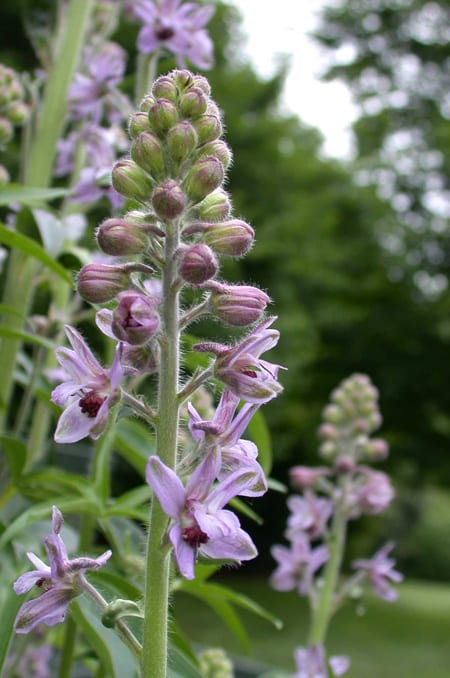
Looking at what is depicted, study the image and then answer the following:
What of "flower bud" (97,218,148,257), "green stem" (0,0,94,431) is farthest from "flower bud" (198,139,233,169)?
"green stem" (0,0,94,431)

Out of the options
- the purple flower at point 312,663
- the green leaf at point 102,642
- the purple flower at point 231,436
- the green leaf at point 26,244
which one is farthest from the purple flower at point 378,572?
the purple flower at point 231,436

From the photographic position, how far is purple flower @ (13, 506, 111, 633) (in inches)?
38.4

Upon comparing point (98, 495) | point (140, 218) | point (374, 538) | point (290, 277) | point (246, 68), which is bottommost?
point (98, 495)

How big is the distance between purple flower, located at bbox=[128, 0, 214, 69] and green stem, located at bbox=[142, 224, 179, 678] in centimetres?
121

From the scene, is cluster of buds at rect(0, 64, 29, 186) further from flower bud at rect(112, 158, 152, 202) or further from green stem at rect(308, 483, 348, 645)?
green stem at rect(308, 483, 348, 645)

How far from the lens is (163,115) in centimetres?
102

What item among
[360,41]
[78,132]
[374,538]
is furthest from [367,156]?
[78,132]

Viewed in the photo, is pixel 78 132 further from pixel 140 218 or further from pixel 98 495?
pixel 140 218

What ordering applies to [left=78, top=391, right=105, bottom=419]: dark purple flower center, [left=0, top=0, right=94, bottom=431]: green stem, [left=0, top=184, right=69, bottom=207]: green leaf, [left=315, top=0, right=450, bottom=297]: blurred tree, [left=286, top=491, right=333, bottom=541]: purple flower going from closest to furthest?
1. [left=78, top=391, right=105, bottom=419]: dark purple flower center
2. [left=0, top=184, right=69, bottom=207]: green leaf
3. [left=0, top=0, right=94, bottom=431]: green stem
4. [left=286, top=491, right=333, bottom=541]: purple flower
5. [left=315, top=0, right=450, bottom=297]: blurred tree

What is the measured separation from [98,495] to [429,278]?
44.3 feet

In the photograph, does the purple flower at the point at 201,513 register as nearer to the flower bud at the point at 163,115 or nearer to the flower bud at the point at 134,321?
the flower bud at the point at 134,321

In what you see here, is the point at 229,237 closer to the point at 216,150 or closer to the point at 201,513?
the point at 216,150

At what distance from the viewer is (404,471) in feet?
50.0

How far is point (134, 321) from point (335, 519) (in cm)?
157
